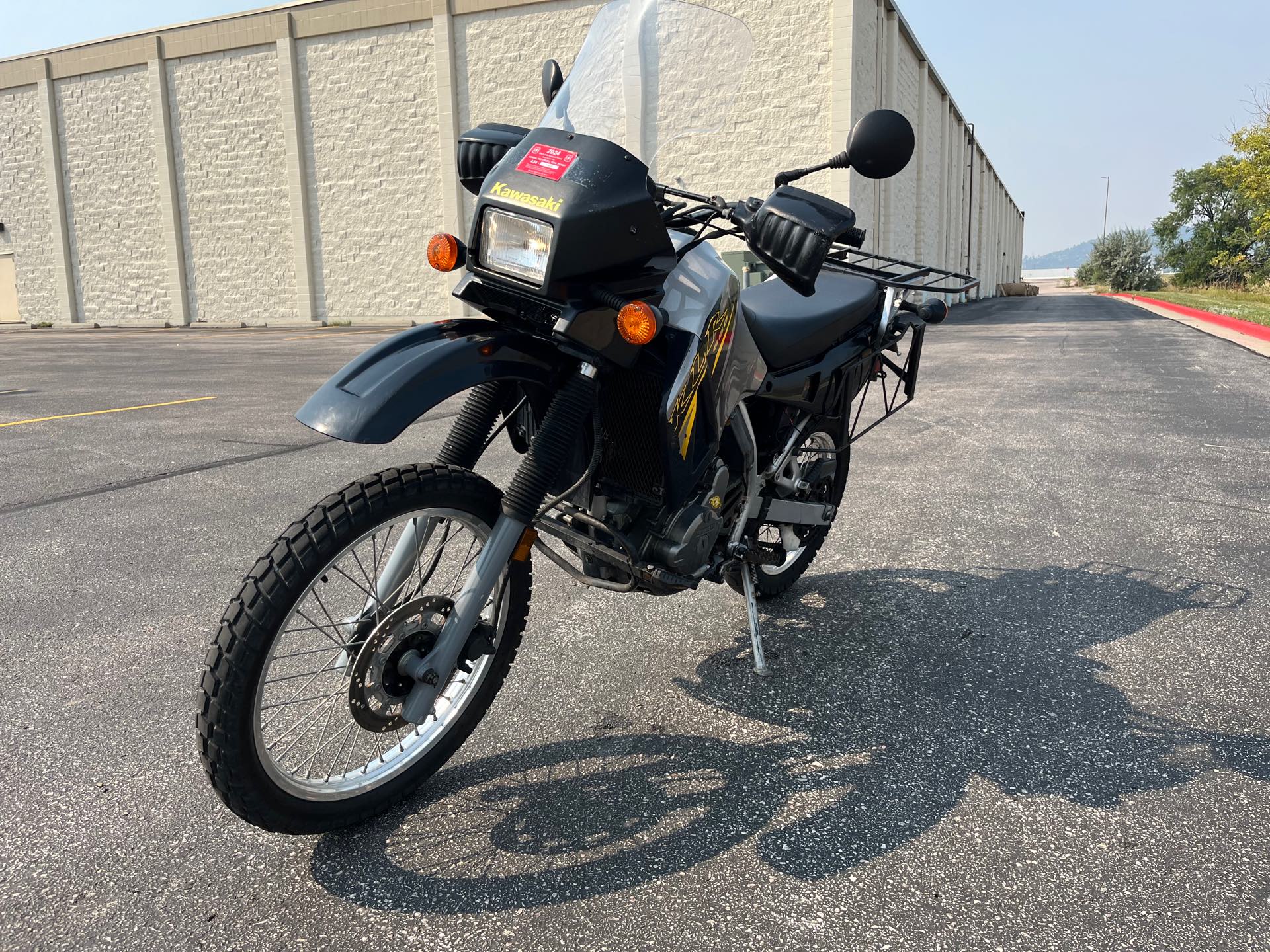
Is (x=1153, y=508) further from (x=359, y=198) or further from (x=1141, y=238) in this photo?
(x=1141, y=238)

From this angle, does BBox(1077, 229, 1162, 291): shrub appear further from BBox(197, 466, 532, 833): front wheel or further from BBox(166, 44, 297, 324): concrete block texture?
BBox(197, 466, 532, 833): front wheel

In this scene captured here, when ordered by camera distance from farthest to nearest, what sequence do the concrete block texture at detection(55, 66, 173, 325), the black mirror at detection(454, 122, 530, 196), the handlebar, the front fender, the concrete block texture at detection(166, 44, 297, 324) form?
the concrete block texture at detection(55, 66, 173, 325) < the concrete block texture at detection(166, 44, 297, 324) < the handlebar < the black mirror at detection(454, 122, 530, 196) < the front fender

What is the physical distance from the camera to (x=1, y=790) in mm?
2590

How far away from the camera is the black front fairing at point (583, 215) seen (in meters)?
2.33

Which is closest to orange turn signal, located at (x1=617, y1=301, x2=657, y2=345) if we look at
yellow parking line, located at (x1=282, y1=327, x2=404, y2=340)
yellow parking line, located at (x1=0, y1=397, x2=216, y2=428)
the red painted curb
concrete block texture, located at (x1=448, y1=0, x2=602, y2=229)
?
yellow parking line, located at (x1=0, y1=397, x2=216, y2=428)

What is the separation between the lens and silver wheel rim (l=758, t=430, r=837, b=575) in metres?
3.78

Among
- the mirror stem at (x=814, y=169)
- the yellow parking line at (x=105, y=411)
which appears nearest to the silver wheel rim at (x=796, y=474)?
the mirror stem at (x=814, y=169)

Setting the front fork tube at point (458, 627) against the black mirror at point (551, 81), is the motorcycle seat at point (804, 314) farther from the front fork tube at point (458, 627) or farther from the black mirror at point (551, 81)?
the front fork tube at point (458, 627)

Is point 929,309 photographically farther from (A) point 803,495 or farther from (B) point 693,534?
(B) point 693,534

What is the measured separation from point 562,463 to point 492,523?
0.25 metres

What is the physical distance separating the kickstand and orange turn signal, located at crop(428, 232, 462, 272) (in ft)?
5.07

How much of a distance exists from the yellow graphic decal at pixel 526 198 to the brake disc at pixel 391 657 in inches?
39.7

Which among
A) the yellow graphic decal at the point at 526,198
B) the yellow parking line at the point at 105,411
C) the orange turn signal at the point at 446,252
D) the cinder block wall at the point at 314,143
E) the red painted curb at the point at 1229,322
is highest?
the cinder block wall at the point at 314,143

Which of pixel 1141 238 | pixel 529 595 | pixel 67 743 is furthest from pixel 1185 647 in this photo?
pixel 1141 238
